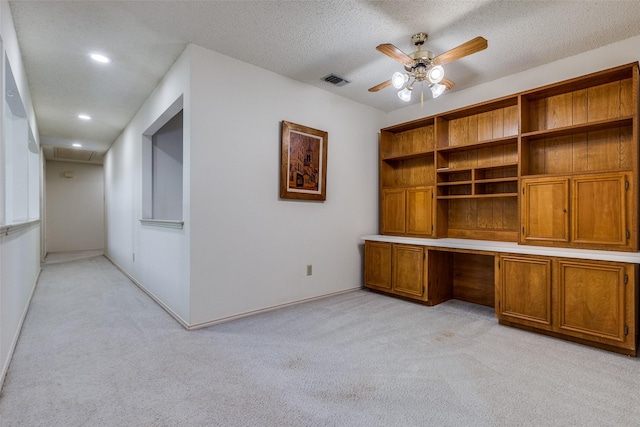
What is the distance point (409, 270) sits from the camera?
12.0ft

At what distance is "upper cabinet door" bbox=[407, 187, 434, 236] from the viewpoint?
12.4 feet

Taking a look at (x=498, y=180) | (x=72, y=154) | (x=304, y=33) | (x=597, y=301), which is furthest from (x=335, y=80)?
(x=72, y=154)

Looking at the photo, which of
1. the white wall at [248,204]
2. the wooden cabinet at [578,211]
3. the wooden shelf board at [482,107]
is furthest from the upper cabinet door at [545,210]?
the white wall at [248,204]

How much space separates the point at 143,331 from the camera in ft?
9.01

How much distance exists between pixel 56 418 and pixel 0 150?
1633 mm

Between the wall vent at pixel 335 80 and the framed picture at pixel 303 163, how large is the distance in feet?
1.88

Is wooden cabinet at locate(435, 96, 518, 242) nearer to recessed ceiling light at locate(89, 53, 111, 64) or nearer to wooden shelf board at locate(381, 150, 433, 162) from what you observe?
wooden shelf board at locate(381, 150, 433, 162)

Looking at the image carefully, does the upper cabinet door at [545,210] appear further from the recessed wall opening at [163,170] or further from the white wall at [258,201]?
the recessed wall opening at [163,170]

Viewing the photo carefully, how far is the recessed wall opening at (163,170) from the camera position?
432cm

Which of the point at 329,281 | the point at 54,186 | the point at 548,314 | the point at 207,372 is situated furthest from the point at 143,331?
the point at 54,186

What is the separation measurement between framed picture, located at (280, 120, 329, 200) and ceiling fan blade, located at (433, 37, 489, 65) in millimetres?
1615

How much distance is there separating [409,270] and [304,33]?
8.88ft

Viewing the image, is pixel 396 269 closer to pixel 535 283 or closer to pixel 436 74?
pixel 535 283

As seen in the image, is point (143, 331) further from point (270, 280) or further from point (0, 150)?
point (0, 150)
